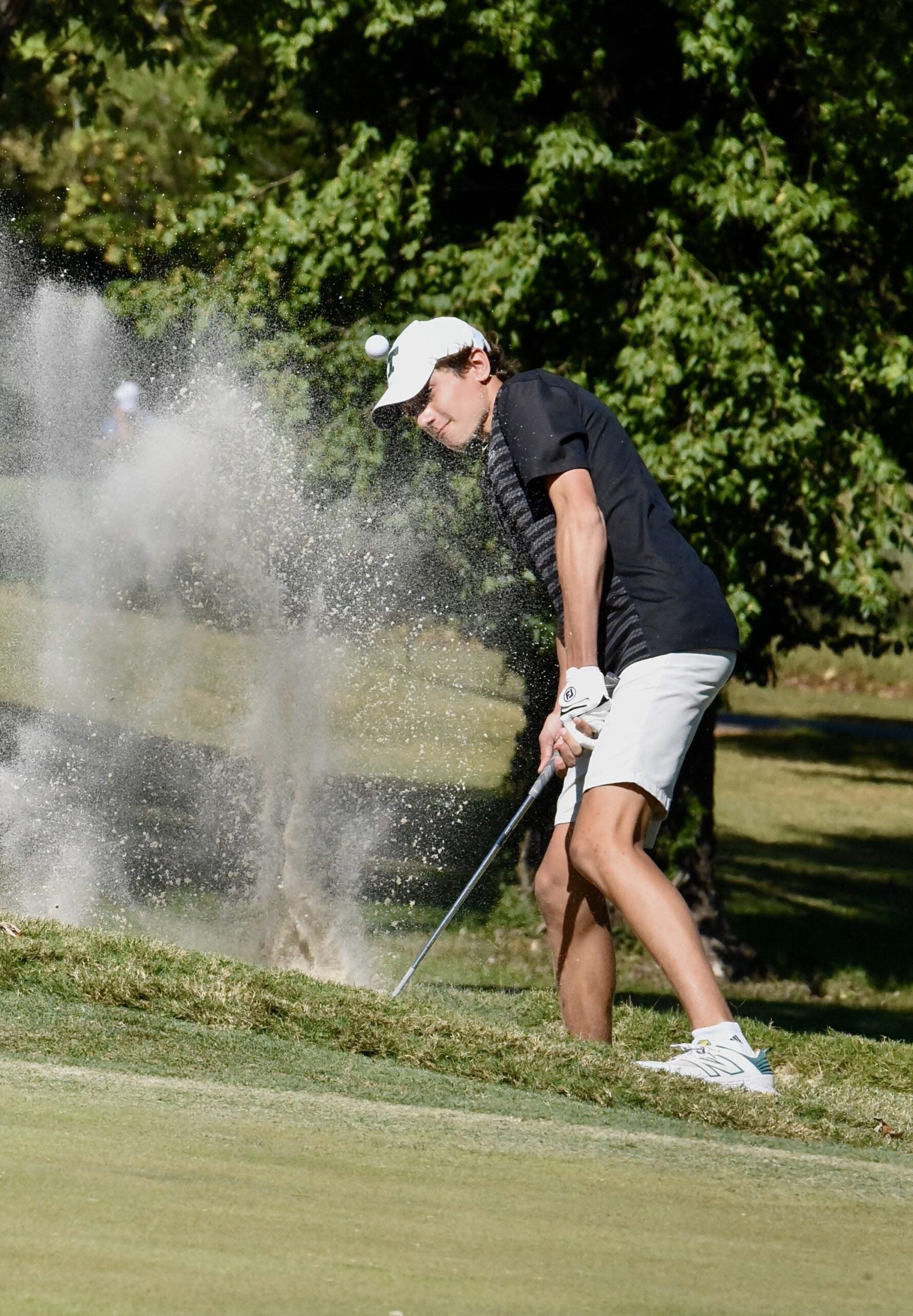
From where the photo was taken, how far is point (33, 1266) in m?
2.46

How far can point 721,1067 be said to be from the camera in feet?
14.3

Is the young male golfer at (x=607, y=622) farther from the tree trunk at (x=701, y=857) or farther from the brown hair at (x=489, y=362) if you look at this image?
the tree trunk at (x=701, y=857)

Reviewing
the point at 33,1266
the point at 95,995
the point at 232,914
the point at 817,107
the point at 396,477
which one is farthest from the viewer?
the point at 817,107

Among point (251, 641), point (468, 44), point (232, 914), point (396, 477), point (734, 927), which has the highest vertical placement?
point (468, 44)

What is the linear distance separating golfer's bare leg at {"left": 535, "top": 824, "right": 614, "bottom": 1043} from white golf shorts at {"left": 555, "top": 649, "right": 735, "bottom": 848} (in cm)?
43

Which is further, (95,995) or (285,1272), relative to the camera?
(95,995)

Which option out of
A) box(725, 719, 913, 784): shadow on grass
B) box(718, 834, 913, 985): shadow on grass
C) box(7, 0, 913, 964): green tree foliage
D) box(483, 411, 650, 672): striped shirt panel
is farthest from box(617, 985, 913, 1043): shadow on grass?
box(725, 719, 913, 784): shadow on grass

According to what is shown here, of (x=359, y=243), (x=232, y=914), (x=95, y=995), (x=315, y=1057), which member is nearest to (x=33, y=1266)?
(x=315, y=1057)

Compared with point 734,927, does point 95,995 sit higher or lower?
higher

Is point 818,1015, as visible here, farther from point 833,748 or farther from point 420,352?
point 833,748

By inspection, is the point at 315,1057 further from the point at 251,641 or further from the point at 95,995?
the point at 251,641

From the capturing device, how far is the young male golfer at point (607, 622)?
14.6ft

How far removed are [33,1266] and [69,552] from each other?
832 cm

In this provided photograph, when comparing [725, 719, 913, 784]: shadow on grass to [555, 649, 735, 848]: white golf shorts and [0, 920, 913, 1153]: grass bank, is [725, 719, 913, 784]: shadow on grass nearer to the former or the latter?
[0, 920, 913, 1153]: grass bank
